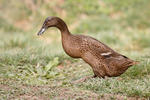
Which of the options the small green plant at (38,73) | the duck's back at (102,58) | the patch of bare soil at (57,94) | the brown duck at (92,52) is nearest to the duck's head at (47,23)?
the brown duck at (92,52)

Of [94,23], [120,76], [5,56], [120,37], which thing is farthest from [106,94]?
[94,23]

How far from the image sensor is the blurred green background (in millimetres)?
5406

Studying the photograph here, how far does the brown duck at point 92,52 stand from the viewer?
19.9 feet

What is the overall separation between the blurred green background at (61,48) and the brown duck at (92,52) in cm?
24

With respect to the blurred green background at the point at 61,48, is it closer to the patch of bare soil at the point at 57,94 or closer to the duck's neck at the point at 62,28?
the patch of bare soil at the point at 57,94

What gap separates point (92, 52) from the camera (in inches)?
241

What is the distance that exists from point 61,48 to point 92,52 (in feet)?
12.3

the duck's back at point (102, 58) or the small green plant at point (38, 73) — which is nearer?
the duck's back at point (102, 58)

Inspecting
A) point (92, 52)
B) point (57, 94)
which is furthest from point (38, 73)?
point (57, 94)

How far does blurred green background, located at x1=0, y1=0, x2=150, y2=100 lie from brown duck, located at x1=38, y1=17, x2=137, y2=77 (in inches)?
9.3

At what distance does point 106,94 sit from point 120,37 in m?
7.48

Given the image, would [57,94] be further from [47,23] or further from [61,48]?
[61,48]

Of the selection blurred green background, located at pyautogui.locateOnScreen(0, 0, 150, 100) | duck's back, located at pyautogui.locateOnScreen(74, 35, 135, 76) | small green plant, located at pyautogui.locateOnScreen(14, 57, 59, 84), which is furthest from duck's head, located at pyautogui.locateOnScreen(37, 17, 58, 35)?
small green plant, located at pyautogui.locateOnScreen(14, 57, 59, 84)

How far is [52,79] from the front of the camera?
22.2 feet
